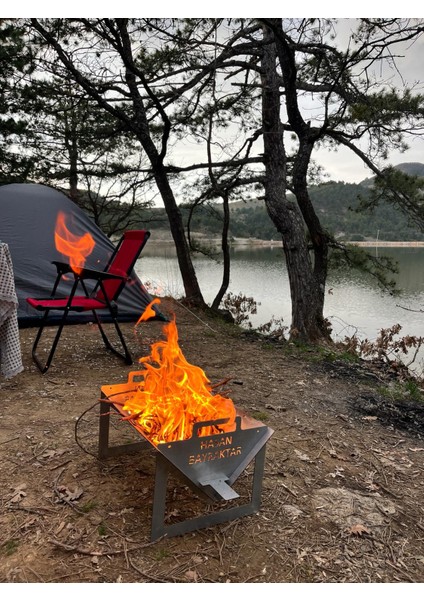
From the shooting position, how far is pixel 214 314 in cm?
672

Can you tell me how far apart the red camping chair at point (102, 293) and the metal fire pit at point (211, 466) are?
5.44 ft

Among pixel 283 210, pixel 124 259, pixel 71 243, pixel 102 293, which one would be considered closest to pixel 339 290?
pixel 283 210

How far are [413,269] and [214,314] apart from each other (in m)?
7.03

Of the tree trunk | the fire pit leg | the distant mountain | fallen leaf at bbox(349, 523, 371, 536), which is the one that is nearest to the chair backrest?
the fire pit leg

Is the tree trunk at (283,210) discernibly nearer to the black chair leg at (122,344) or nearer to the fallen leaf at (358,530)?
the black chair leg at (122,344)

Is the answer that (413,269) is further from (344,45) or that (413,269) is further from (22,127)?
(22,127)

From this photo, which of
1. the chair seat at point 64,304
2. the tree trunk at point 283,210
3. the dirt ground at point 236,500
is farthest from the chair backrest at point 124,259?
the tree trunk at point 283,210

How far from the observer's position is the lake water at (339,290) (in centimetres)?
820

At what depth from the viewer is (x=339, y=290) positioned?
11.3 m

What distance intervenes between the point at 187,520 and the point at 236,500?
0.98 ft

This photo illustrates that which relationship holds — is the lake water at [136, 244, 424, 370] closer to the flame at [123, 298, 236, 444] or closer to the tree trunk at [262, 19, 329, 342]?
the tree trunk at [262, 19, 329, 342]

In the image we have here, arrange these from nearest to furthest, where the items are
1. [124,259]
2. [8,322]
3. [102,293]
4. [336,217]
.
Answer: [8,322] → [102,293] → [124,259] → [336,217]

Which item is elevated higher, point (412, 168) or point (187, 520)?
point (412, 168)

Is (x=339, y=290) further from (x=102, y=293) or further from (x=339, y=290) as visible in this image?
(x=102, y=293)
